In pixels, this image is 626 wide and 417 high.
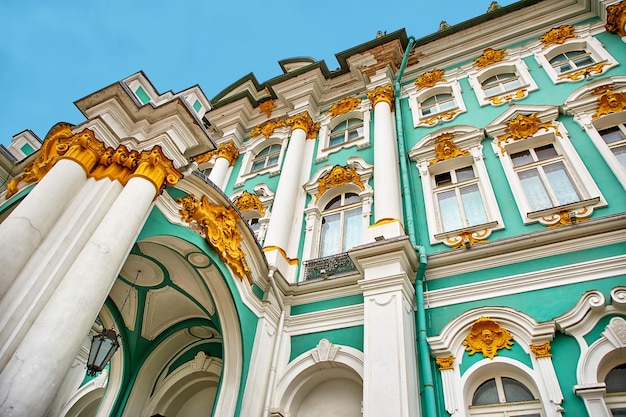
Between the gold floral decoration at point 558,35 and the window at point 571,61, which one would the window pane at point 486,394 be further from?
the gold floral decoration at point 558,35

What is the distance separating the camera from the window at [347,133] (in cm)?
1213

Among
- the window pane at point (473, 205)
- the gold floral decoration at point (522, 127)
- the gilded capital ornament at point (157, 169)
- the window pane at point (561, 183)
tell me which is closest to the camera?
the gilded capital ornament at point (157, 169)

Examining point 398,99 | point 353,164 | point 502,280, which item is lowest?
point 502,280

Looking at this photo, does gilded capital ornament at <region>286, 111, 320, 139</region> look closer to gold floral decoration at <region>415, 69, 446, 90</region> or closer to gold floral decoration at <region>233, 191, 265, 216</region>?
gold floral decoration at <region>233, 191, 265, 216</region>

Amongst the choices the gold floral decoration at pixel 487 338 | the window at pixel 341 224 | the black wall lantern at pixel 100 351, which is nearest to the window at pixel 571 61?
the window at pixel 341 224

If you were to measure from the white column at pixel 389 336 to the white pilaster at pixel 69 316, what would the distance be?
3676 mm

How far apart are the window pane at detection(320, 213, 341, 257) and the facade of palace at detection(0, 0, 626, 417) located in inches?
2.1

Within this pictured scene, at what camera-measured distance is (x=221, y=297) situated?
709cm

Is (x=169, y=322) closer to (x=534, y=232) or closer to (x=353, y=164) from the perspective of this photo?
(x=353, y=164)

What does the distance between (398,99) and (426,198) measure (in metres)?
3.96

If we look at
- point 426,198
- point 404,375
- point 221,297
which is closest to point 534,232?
point 426,198

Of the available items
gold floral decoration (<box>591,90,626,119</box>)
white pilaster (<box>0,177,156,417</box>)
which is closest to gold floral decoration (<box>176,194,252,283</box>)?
white pilaster (<box>0,177,156,417</box>)

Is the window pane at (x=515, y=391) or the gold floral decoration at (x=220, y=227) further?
the gold floral decoration at (x=220, y=227)

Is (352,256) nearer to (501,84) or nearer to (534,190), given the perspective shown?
(534,190)
